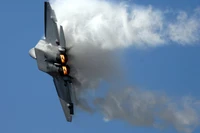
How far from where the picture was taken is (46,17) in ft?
207

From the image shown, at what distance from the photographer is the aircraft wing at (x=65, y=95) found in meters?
65.9

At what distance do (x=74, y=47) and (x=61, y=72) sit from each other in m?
3.00

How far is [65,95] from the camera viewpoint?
6712cm

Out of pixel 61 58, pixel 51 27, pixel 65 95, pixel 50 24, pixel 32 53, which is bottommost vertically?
pixel 61 58

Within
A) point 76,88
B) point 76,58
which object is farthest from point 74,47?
point 76,88

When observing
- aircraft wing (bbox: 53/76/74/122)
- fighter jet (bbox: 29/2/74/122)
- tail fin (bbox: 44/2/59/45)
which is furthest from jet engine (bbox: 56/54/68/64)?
aircraft wing (bbox: 53/76/74/122)

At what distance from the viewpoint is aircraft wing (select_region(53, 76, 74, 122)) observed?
6594cm

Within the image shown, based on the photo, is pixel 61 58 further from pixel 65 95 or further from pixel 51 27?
pixel 65 95

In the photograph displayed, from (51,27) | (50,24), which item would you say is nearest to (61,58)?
(51,27)

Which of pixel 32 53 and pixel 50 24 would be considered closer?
pixel 50 24

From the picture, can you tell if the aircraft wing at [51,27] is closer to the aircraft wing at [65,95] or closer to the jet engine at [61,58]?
the jet engine at [61,58]

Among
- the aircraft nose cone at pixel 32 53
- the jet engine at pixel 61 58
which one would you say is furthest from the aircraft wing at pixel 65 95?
the jet engine at pixel 61 58

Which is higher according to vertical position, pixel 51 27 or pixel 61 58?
pixel 51 27

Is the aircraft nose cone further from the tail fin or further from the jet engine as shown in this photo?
the jet engine
